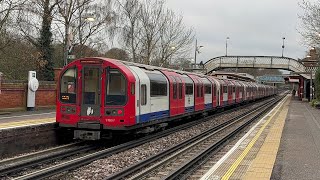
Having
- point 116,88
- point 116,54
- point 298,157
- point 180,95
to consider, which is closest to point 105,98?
point 116,88

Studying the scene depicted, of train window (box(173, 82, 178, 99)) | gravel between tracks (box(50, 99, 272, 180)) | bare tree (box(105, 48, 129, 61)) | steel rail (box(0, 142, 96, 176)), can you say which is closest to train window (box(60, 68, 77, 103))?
steel rail (box(0, 142, 96, 176))

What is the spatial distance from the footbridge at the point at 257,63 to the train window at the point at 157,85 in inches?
1667

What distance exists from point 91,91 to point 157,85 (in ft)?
10.00

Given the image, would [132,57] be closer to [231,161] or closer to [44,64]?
[44,64]

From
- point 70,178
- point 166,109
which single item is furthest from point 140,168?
point 166,109

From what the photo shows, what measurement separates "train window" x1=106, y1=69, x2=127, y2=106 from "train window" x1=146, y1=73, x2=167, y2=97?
1.96 metres

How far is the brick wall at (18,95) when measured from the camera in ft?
75.2

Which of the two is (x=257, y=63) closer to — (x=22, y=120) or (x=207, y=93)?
(x=207, y=93)

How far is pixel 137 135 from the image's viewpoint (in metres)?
15.8

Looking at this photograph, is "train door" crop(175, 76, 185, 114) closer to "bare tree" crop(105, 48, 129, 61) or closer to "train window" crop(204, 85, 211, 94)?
"train window" crop(204, 85, 211, 94)

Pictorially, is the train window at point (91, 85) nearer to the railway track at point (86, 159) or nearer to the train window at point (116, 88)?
the train window at point (116, 88)

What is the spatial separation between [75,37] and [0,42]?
42.4ft

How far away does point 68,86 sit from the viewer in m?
14.0

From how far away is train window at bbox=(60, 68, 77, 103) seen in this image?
45.5 ft
